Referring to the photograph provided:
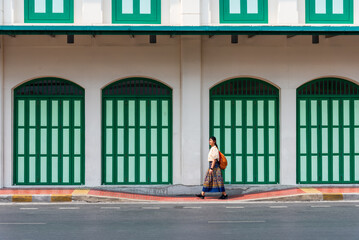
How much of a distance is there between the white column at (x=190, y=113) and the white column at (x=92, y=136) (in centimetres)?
230

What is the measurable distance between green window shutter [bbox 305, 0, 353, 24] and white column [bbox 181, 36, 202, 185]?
3.19 metres

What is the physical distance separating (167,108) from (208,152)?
1663 millimetres

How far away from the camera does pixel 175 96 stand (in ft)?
54.0

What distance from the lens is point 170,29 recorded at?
49.8 ft

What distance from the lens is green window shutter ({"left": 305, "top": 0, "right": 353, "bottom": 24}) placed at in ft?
54.0

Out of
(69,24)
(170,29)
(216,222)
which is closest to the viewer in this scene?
(216,222)

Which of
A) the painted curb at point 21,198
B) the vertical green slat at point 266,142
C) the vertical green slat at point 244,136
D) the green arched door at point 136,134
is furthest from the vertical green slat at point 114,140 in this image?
the vertical green slat at point 266,142

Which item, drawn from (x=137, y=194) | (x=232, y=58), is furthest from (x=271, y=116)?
(x=137, y=194)

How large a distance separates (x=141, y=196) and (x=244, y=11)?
18.8ft

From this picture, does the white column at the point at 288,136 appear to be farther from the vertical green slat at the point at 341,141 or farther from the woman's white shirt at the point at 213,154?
the woman's white shirt at the point at 213,154

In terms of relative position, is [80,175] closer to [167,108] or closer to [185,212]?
[167,108]

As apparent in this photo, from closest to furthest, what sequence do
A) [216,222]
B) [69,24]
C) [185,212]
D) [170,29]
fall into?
[216,222] → [185,212] → [170,29] → [69,24]

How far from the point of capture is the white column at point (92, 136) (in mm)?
16359

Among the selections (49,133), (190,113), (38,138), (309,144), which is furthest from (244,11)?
(38,138)
